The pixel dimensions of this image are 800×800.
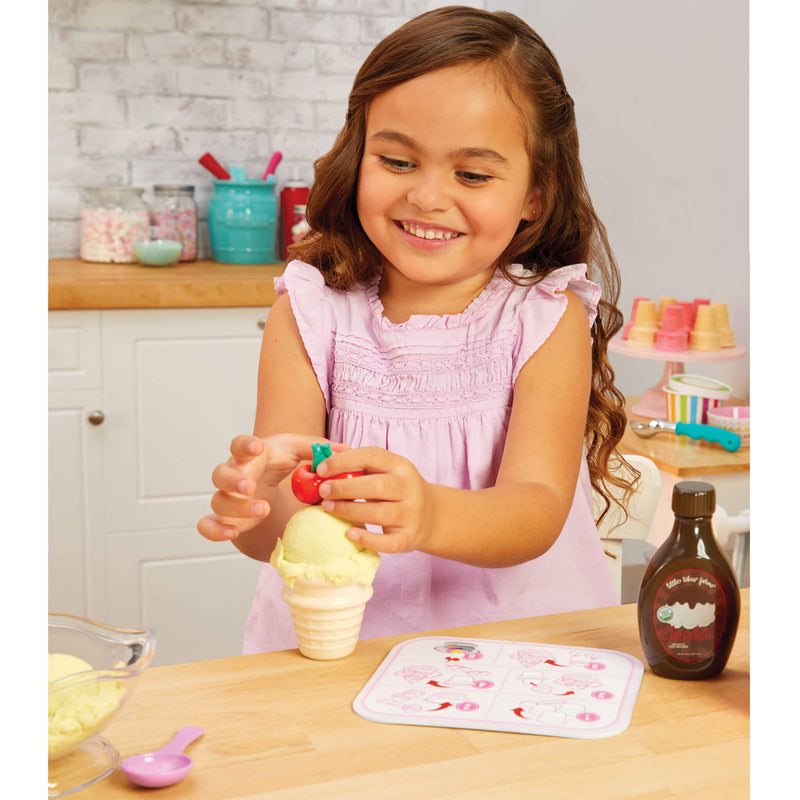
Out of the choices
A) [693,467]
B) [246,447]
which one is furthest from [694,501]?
[693,467]

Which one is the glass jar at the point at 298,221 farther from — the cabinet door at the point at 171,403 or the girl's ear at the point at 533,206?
the girl's ear at the point at 533,206

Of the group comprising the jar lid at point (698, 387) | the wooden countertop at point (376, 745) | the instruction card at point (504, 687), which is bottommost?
the wooden countertop at point (376, 745)

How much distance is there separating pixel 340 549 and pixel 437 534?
4.4 inches

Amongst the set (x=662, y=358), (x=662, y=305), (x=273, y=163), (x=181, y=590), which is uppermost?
(x=273, y=163)

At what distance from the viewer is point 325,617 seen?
743 millimetres

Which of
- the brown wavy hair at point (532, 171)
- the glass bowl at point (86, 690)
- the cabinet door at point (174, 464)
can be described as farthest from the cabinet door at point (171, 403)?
the glass bowl at point (86, 690)

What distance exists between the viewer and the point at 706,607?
0.72 meters

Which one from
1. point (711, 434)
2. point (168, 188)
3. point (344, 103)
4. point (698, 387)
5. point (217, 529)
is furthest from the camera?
point (344, 103)

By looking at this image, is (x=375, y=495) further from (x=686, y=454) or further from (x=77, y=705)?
(x=686, y=454)

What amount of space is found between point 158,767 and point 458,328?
67 centimetres

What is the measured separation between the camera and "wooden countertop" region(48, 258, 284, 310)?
2.32 metres

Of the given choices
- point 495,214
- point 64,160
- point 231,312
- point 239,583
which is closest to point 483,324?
point 495,214

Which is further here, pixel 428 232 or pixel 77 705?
pixel 428 232

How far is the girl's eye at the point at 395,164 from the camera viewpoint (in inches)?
40.5
